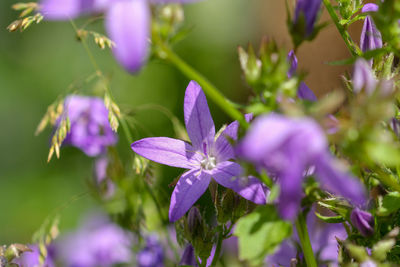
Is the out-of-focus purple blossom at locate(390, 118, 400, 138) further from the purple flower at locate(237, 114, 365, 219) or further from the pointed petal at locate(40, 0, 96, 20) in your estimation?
the pointed petal at locate(40, 0, 96, 20)

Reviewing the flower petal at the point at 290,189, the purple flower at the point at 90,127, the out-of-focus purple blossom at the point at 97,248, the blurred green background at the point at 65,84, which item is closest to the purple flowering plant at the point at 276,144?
the flower petal at the point at 290,189

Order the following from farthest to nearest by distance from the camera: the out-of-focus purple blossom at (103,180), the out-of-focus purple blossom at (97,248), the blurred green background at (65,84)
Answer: the blurred green background at (65,84) → the out-of-focus purple blossom at (97,248) → the out-of-focus purple blossom at (103,180)

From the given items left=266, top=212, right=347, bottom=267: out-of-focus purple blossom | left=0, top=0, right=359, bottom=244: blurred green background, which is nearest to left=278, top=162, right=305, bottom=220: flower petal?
left=266, top=212, right=347, bottom=267: out-of-focus purple blossom

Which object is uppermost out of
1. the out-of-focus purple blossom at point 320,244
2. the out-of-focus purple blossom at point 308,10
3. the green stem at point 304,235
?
the out-of-focus purple blossom at point 308,10

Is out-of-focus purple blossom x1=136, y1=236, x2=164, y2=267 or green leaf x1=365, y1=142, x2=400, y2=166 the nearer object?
green leaf x1=365, y1=142, x2=400, y2=166

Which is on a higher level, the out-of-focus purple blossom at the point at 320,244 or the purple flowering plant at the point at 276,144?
the purple flowering plant at the point at 276,144

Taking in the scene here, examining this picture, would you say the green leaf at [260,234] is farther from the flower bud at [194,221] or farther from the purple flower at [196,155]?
the flower bud at [194,221]
